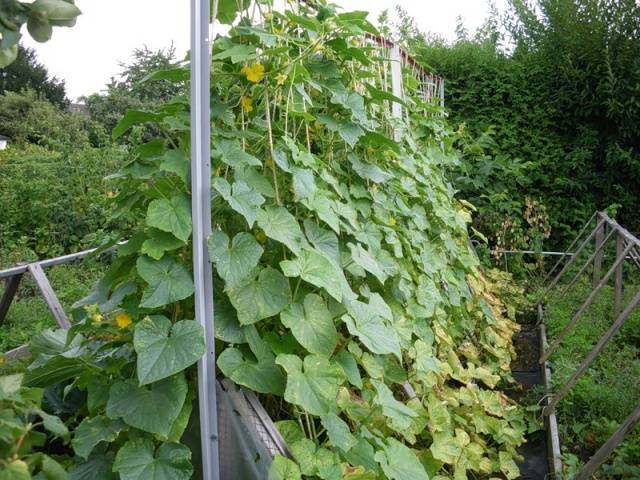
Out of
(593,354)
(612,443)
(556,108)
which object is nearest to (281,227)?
(612,443)

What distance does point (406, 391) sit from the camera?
2.22 metres

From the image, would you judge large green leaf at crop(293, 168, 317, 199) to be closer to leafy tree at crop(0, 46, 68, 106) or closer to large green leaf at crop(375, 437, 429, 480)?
large green leaf at crop(375, 437, 429, 480)

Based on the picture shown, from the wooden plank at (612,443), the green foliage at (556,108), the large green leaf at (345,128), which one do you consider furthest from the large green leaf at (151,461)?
the green foliage at (556,108)

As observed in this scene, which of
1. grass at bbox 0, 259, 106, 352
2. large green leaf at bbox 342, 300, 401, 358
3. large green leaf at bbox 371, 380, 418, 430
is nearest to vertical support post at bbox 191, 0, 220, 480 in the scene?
large green leaf at bbox 342, 300, 401, 358

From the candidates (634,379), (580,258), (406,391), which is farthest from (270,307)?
(580,258)

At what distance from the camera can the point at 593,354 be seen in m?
2.85

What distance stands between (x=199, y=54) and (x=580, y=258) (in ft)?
17.8

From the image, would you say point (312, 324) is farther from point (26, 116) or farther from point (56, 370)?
point (26, 116)

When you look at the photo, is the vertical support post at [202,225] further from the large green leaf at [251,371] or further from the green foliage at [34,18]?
the green foliage at [34,18]

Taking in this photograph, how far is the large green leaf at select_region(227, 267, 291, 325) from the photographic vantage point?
1.34m

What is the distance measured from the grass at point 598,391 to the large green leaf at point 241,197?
73.2 inches

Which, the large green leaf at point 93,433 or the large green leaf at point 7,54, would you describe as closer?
the large green leaf at point 7,54

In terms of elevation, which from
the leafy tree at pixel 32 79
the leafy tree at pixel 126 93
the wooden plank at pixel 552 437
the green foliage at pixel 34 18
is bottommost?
the wooden plank at pixel 552 437

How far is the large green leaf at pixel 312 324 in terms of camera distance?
4.61 ft
